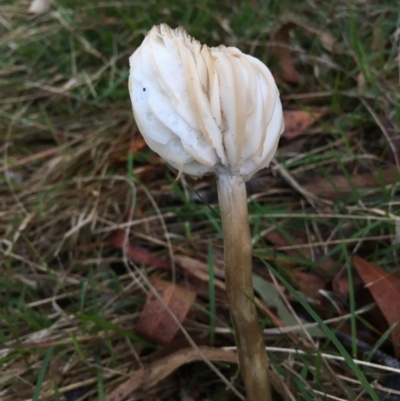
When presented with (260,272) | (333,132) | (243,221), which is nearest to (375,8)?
(333,132)

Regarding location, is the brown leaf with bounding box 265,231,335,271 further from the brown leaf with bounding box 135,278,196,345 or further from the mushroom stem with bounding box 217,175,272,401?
the mushroom stem with bounding box 217,175,272,401

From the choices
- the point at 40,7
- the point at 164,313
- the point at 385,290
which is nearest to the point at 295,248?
the point at 385,290

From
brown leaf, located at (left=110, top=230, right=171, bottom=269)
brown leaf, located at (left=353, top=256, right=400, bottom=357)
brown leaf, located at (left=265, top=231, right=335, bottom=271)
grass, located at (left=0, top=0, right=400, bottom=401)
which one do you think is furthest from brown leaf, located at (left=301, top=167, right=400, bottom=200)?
brown leaf, located at (left=110, top=230, right=171, bottom=269)

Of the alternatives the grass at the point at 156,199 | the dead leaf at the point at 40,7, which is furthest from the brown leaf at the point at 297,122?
the dead leaf at the point at 40,7

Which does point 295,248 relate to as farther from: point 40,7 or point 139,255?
point 40,7

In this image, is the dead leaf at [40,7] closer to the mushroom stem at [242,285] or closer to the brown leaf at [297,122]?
the brown leaf at [297,122]

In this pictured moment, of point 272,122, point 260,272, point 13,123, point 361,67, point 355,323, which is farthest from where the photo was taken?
point 13,123

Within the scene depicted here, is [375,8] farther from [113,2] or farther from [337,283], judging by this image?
[337,283]
